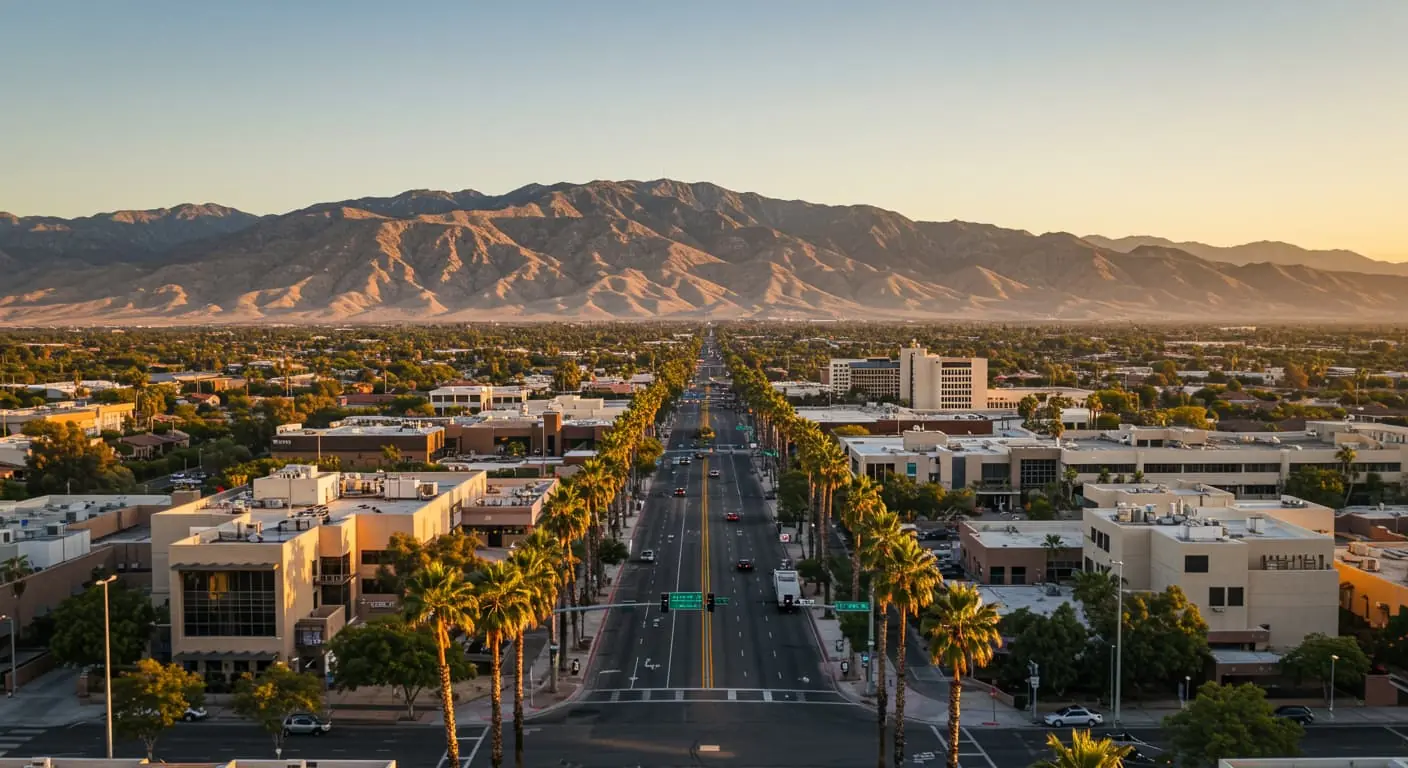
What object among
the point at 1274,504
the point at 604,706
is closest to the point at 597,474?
the point at 604,706

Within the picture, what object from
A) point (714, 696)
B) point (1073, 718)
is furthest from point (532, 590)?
point (1073, 718)

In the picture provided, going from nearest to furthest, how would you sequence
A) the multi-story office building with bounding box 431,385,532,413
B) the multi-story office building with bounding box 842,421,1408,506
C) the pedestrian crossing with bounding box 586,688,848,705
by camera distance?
the pedestrian crossing with bounding box 586,688,848,705 → the multi-story office building with bounding box 842,421,1408,506 → the multi-story office building with bounding box 431,385,532,413

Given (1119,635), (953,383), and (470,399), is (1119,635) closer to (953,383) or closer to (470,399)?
(953,383)

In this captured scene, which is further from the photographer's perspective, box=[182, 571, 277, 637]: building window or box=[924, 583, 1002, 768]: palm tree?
box=[182, 571, 277, 637]: building window

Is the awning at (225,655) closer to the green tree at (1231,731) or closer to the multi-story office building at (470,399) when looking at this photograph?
the green tree at (1231,731)

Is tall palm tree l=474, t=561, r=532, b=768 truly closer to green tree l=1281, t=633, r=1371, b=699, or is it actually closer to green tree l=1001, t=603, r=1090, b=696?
green tree l=1001, t=603, r=1090, b=696

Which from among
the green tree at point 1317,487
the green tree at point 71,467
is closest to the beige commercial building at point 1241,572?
the green tree at point 1317,487

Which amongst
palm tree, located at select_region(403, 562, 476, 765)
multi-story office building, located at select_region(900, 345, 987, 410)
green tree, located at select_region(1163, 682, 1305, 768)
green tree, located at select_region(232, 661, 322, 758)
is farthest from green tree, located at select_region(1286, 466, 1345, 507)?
green tree, located at select_region(232, 661, 322, 758)
